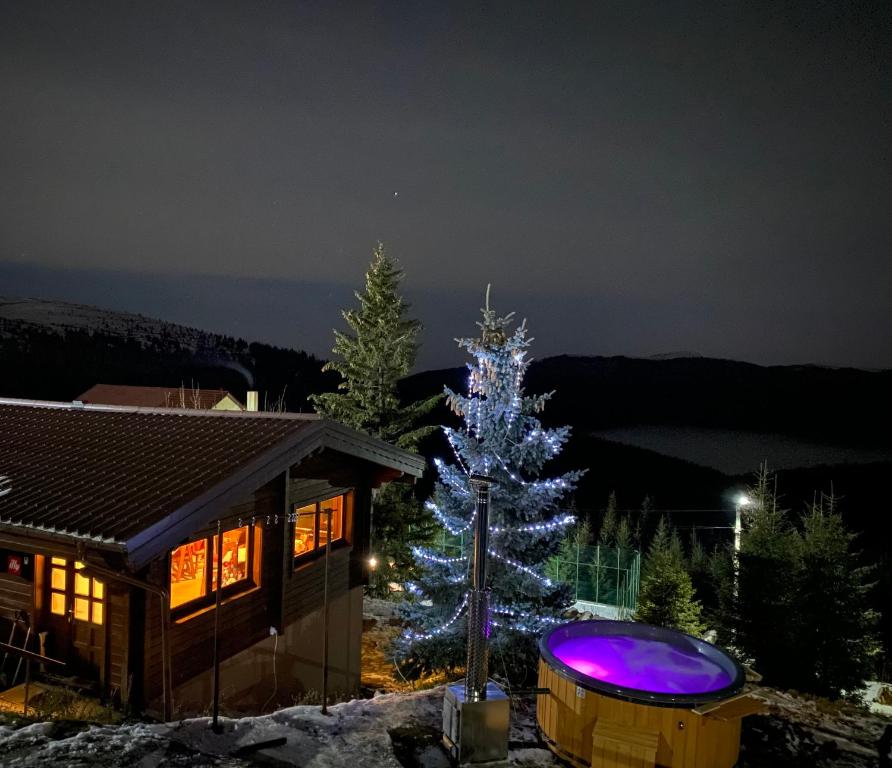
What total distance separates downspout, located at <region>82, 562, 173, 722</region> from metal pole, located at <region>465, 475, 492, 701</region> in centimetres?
328

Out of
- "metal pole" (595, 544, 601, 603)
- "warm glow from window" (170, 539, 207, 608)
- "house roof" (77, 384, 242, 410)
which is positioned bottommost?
"metal pole" (595, 544, 601, 603)

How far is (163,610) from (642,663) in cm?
619

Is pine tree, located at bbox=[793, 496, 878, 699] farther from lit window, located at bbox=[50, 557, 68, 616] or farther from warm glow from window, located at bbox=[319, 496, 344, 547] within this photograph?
lit window, located at bbox=[50, 557, 68, 616]

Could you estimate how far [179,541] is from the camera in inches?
289

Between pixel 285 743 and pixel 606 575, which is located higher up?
pixel 285 743

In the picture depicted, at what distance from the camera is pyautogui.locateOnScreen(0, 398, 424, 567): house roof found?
718cm

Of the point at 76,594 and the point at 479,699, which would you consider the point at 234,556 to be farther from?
the point at 479,699

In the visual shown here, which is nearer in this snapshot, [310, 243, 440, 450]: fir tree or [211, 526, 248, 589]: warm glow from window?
[211, 526, 248, 589]: warm glow from window

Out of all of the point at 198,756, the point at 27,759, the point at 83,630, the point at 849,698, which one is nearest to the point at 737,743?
the point at 198,756

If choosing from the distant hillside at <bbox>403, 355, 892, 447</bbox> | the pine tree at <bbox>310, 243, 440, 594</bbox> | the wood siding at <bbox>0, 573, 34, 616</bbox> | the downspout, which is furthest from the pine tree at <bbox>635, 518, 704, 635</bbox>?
the distant hillside at <bbox>403, 355, 892, 447</bbox>

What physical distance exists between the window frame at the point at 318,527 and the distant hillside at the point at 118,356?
30.2 metres

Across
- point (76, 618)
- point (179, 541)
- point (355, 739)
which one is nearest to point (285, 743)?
point (355, 739)

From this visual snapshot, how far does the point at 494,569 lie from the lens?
35.3 feet

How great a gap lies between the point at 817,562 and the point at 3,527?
71.4 ft
